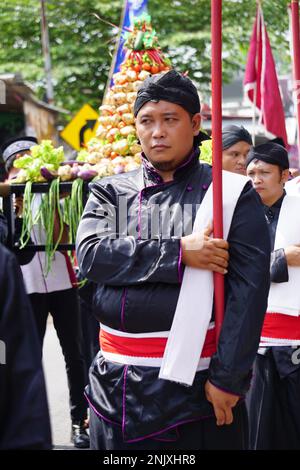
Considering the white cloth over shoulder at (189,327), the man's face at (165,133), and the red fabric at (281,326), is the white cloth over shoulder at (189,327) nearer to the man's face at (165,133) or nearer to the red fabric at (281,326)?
the man's face at (165,133)

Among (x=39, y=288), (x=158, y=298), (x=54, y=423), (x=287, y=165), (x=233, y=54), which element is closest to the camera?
(x=158, y=298)

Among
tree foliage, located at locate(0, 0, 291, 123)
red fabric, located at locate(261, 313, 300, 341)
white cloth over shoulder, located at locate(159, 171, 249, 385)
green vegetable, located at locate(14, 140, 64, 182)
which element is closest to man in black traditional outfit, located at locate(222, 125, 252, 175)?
green vegetable, located at locate(14, 140, 64, 182)

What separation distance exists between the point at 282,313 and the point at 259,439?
0.67 m

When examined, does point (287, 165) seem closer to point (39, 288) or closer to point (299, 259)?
point (299, 259)

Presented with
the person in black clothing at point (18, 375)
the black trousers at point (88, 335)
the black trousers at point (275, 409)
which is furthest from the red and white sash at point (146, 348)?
the black trousers at point (88, 335)

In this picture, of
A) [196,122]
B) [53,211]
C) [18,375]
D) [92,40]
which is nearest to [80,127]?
[92,40]

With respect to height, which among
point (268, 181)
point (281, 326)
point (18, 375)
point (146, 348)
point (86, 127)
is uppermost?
point (86, 127)

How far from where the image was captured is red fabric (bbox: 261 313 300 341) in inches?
148

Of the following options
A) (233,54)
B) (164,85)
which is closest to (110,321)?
(164,85)

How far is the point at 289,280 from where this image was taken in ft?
12.3

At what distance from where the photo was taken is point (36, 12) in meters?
16.8

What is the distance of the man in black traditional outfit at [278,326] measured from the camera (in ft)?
12.3

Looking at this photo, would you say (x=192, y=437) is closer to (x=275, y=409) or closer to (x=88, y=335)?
(x=275, y=409)

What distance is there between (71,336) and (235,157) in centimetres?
165
